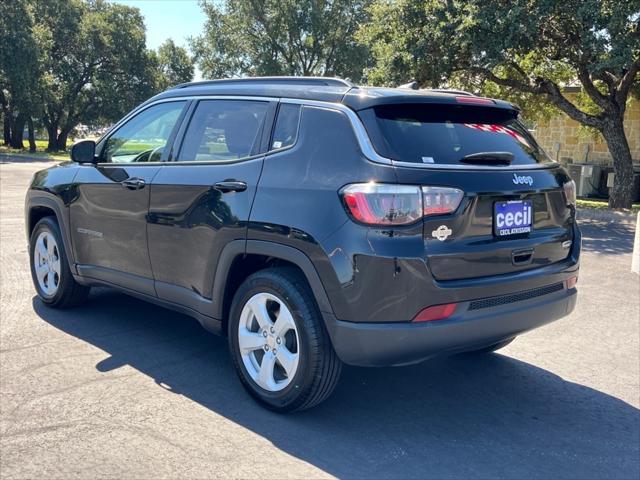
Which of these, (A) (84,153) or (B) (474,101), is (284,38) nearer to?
(A) (84,153)

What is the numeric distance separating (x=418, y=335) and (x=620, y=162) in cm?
1511

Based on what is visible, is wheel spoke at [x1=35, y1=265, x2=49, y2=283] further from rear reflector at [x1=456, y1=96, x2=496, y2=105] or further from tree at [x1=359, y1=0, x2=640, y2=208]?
tree at [x1=359, y1=0, x2=640, y2=208]

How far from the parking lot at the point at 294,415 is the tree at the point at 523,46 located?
398 inches

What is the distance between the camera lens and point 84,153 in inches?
202

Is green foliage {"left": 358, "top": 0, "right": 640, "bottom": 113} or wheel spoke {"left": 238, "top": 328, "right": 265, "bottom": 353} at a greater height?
green foliage {"left": 358, "top": 0, "right": 640, "bottom": 113}

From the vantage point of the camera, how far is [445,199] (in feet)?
10.8

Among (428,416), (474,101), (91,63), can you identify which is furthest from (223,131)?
(91,63)

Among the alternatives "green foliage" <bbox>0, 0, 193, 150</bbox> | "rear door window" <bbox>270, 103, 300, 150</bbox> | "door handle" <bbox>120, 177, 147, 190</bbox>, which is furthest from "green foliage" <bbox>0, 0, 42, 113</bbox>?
"rear door window" <bbox>270, 103, 300, 150</bbox>

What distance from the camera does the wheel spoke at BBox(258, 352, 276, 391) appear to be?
149 inches

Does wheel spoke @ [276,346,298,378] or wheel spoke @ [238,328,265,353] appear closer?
wheel spoke @ [276,346,298,378]

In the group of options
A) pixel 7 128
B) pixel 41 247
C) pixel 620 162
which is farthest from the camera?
pixel 7 128

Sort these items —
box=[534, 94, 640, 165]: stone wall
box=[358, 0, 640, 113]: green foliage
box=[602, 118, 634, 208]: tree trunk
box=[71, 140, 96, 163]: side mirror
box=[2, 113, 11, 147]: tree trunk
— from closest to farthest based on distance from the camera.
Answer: box=[71, 140, 96, 163]: side mirror
box=[358, 0, 640, 113]: green foliage
box=[602, 118, 634, 208]: tree trunk
box=[534, 94, 640, 165]: stone wall
box=[2, 113, 11, 147]: tree trunk

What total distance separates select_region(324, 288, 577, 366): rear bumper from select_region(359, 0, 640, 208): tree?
11.8 m

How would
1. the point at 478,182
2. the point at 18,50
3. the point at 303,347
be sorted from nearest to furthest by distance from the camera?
the point at 478,182 → the point at 303,347 → the point at 18,50
